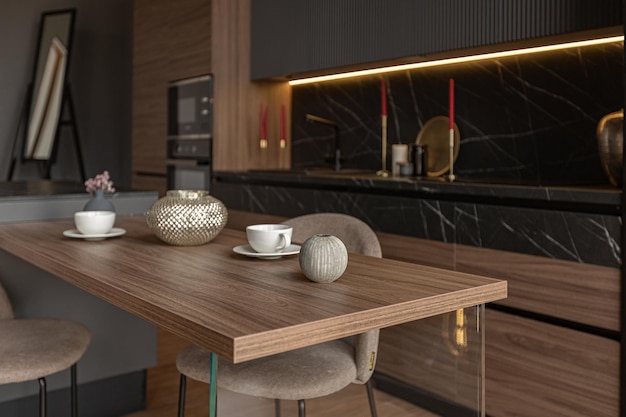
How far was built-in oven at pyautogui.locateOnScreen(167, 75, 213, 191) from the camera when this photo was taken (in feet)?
13.6

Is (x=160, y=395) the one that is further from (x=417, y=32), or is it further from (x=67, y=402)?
(x=417, y=32)

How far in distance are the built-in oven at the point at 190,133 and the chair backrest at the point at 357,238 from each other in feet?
7.10

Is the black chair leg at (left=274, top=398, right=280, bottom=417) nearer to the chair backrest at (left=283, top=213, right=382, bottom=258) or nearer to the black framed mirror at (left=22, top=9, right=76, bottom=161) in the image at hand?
the chair backrest at (left=283, top=213, right=382, bottom=258)

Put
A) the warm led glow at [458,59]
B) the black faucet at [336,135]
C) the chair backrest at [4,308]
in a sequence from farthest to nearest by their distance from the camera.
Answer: the black faucet at [336,135], the warm led glow at [458,59], the chair backrest at [4,308]

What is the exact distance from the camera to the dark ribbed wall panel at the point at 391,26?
252 cm

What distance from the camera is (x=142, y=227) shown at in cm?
216

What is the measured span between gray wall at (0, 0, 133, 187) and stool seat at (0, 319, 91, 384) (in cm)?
415

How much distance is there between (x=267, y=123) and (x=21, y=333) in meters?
2.62

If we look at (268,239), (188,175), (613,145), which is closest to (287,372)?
(268,239)

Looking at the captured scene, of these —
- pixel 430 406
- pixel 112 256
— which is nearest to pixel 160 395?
pixel 112 256

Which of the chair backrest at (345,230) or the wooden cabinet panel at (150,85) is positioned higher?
the wooden cabinet panel at (150,85)

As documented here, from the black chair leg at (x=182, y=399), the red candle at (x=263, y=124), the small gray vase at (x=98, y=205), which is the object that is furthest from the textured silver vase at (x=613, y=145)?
the red candle at (x=263, y=124)

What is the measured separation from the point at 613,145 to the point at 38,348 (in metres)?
1.89

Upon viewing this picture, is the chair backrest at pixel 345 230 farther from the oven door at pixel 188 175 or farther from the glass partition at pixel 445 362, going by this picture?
the oven door at pixel 188 175
